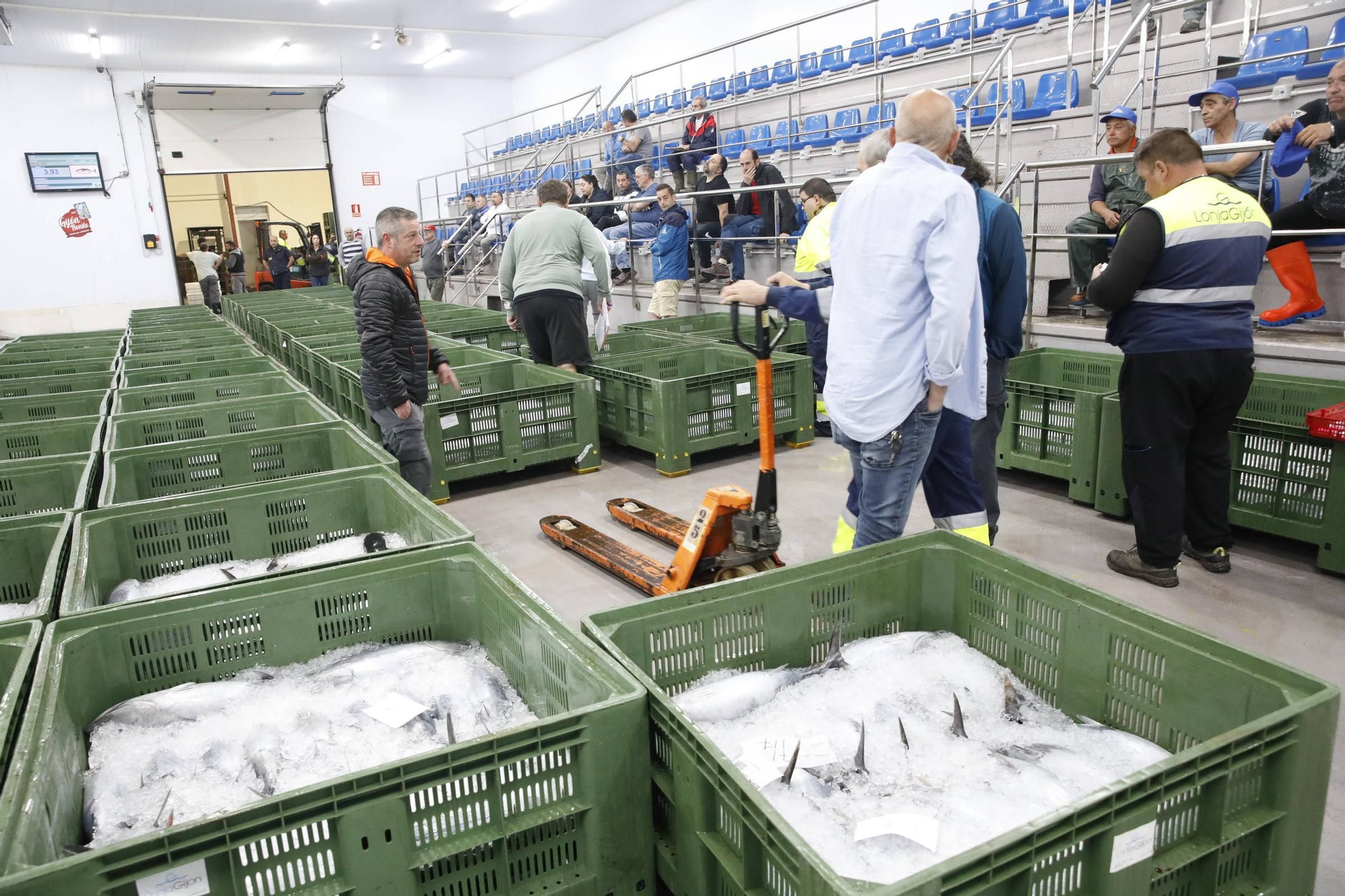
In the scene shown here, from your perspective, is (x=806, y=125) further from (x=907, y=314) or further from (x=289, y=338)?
(x=907, y=314)

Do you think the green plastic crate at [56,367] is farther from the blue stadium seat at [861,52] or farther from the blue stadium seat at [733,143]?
the blue stadium seat at [861,52]

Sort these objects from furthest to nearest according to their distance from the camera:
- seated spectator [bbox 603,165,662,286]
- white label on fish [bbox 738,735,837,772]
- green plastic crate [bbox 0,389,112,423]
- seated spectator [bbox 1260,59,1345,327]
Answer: seated spectator [bbox 603,165,662,286] → green plastic crate [bbox 0,389,112,423] → seated spectator [bbox 1260,59,1345,327] → white label on fish [bbox 738,735,837,772]

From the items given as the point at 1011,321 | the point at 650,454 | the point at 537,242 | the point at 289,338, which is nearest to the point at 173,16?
the point at 289,338

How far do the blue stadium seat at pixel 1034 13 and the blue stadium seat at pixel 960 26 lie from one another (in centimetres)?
61

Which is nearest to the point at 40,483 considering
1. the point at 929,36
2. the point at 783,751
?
the point at 783,751

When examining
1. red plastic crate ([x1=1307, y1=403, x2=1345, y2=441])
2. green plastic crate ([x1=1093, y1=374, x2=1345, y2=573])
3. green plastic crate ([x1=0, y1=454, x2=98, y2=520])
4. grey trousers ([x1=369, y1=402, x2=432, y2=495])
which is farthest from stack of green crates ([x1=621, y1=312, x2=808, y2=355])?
green plastic crate ([x1=0, y1=454, x2=98, y2=520])

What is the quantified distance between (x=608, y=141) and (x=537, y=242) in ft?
32.0

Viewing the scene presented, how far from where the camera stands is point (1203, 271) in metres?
3.20

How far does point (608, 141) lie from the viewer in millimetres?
14609

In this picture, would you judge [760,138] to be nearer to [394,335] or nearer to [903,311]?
[394,335]

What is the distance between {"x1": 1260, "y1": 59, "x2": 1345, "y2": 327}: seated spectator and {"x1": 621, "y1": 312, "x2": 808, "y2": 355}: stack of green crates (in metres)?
2.97

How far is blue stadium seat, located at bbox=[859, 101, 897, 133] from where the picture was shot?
9.79 metres

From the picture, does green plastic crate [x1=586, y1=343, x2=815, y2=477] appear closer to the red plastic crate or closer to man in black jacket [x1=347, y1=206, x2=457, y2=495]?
man in black jacket [x1=347, y1=206, x2=457, y2=495]

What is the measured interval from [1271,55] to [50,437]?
805 cm
